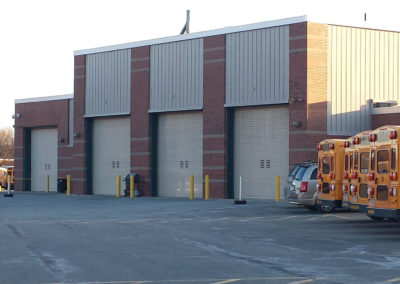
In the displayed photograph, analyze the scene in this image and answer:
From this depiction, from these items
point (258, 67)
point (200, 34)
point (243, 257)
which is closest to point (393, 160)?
point (243, 257)

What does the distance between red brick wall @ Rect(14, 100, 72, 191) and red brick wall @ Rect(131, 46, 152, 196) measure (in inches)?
369

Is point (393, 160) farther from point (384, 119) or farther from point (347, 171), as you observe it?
point (384, 119)

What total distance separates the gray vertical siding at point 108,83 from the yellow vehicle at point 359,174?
916 inches

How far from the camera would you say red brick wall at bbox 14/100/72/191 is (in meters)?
51.4

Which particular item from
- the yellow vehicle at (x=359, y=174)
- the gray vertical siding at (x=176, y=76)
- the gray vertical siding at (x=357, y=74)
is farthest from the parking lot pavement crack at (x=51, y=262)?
the gray vertical siding at (x=176, y=76)

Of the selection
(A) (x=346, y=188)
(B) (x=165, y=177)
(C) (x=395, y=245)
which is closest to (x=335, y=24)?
(B) (x=165, y=177)

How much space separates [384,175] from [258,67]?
18474 millimetres

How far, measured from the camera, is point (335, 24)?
3631cm

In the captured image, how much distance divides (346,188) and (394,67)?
689 inches

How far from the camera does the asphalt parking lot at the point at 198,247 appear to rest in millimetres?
12422

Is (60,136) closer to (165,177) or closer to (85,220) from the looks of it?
(165,177)

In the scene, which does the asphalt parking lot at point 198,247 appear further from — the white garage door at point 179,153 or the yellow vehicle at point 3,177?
the yellow vehicle at point 3,177

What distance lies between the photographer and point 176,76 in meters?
41.0

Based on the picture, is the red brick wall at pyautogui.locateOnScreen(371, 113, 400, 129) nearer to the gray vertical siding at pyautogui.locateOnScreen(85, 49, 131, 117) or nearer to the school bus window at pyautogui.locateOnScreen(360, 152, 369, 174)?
the gray vertical siding at pyautogui.locateOnScreen(85, 49, 131, 117)
